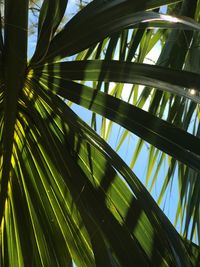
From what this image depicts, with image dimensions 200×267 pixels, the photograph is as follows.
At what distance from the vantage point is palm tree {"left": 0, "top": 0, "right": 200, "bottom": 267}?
32.0 inches

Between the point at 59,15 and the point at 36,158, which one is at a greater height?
the point at 59,15

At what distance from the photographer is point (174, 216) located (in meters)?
1.29

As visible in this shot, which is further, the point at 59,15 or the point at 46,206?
the point at 46,206

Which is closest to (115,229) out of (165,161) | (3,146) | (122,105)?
(122,105)

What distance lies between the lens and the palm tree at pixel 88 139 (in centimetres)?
81

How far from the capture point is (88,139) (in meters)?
0.91

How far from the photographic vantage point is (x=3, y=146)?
3.30 ft

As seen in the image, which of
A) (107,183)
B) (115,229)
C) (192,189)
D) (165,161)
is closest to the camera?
(115,229)

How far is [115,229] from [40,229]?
0.28m

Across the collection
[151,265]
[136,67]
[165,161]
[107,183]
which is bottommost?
[151,265]

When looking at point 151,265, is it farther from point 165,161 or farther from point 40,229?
point 165,161

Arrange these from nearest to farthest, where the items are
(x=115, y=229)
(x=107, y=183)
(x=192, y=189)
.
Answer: (x=115, y=229) < (x=107, y=183) < (x=192, y=189)

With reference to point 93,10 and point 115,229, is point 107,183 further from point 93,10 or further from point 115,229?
point 93,10

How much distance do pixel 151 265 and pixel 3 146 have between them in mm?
377
